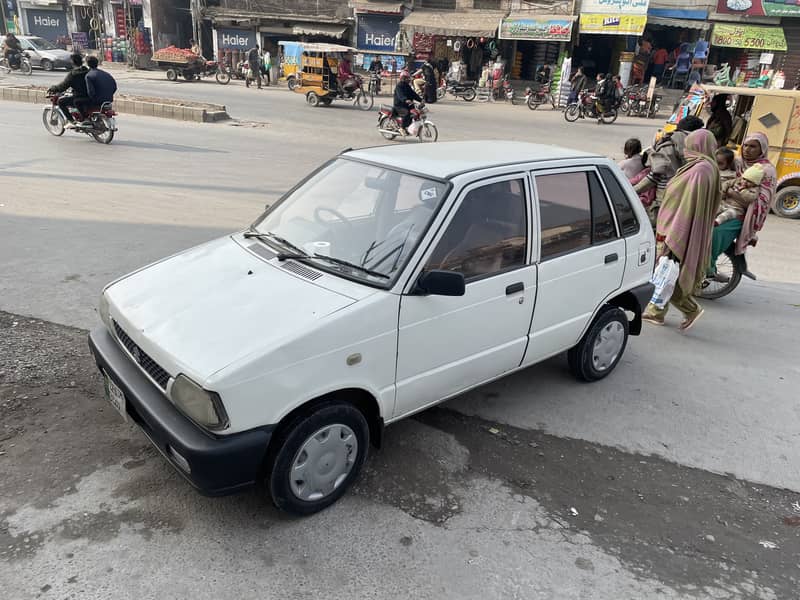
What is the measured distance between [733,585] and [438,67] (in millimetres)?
30703

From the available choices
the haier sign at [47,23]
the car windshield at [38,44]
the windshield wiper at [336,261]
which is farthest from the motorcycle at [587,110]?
the haier sign at [47,23]

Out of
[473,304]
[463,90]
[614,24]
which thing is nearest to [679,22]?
[614,24]

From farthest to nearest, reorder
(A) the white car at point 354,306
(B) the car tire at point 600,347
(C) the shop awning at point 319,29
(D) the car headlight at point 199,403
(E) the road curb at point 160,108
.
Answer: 1. (C) the shop awning at point 319,29
2. (E) the road curb at point 160,108
3. (B) the car tire at point 600,347
4. (A) the white car at point 354,306
5. (D) the car headlight at point 199,403

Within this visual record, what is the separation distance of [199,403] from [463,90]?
27507 millimetres

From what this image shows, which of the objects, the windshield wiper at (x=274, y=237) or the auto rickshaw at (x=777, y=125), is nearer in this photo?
the windshield wiper at (x=274, y=237)

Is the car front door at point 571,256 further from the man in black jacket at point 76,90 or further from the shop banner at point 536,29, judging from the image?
the shop banner at point 536,29

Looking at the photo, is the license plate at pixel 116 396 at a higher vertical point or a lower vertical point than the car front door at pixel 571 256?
lower

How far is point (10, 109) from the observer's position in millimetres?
16875

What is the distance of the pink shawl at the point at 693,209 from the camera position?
16.5 feet

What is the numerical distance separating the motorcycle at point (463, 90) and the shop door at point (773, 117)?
19.4 m

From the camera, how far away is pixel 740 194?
589 cm

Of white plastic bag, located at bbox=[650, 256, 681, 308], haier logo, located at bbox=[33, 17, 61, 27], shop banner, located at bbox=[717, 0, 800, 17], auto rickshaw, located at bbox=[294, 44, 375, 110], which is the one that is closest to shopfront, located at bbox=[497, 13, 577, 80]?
shop banner, located at bbox=[717, 0, 800, 17]

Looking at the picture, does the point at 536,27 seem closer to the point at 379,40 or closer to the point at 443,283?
the point at 379,40

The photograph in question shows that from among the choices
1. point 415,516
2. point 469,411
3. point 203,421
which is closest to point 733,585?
point 415,516
